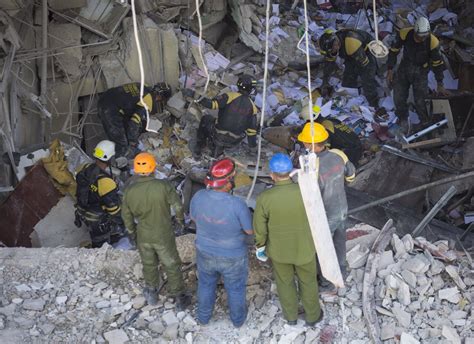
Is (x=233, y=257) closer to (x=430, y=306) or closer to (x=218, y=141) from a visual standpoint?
(x=430, y=306)

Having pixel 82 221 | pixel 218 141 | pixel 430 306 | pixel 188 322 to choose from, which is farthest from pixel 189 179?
pixel 430 306

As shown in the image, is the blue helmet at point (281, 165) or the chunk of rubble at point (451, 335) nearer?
the blue helmet at point (281, 165)

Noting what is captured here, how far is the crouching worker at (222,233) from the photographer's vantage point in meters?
4.90

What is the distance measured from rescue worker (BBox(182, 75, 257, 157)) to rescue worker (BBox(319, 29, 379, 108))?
1829mm

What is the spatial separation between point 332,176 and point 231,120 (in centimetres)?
350

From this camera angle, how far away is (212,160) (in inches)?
357

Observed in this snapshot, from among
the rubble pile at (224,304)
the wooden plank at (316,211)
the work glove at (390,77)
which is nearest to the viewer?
the wooden plank at (316,211)

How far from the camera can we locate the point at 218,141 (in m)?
8.88

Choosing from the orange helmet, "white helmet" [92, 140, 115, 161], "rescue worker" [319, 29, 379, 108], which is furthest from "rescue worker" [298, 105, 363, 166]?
the orange helmet

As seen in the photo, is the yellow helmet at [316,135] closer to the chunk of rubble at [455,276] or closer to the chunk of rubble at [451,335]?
the chunk of rubble at [455,276]

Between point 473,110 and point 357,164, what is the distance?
7.49 ft

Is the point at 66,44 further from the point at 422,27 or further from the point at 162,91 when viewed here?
the point at 422,27

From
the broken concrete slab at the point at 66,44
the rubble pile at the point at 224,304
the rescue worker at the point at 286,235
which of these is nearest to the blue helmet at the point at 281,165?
the rescue worker at the point at 286,235

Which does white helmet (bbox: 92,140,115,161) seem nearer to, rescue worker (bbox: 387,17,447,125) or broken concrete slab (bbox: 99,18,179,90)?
broken concrete slab (bbox: 99,18,179,90)
